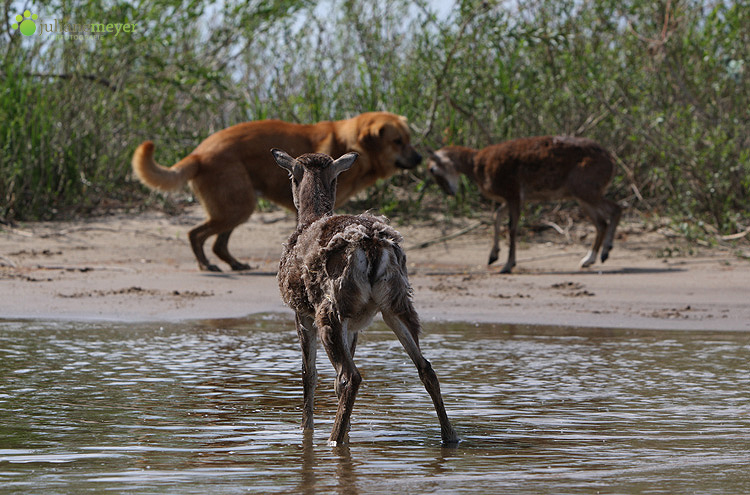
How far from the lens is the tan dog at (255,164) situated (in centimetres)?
1062

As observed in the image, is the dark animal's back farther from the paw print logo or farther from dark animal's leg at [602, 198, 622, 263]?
A: the paw print logo

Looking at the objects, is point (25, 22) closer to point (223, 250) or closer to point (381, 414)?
point (223, 250)

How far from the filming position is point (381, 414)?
204 inches

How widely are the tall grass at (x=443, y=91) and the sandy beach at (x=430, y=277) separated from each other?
2.35 feet

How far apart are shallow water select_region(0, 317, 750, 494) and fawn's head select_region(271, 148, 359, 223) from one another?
39.6 inches

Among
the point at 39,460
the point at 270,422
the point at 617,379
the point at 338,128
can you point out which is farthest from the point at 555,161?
the point at 39,460

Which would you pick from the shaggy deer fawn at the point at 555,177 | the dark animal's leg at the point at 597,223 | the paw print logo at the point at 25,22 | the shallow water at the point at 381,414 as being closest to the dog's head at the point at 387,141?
the shaggy deer fawn at the point at 555,177

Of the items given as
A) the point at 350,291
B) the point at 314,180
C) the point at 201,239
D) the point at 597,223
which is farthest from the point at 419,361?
the point at 597,223

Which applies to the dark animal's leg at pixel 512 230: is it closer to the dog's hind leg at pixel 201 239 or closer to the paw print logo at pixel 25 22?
the dog's hind leg at pixel 201 239

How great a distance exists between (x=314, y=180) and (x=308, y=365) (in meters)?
0.93

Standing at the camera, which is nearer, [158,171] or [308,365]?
[308,365]

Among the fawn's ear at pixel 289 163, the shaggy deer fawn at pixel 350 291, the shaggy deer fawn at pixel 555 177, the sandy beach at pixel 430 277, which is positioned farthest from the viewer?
the shaggy deer fawn at pixel 555 177

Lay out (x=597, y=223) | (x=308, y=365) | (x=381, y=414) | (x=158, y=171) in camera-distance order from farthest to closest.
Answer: (x=597, y=223)
(x=158, y=171)
(x=381, y=414)
(x=308, y=365)

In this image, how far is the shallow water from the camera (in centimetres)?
388
